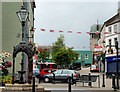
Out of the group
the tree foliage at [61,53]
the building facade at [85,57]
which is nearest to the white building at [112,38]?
the tree foliage at [61,53]

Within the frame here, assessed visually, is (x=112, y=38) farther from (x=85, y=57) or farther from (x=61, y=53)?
(x=85, y=57)

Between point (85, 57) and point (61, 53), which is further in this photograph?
point (85, 57)

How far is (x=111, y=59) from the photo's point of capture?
137ft

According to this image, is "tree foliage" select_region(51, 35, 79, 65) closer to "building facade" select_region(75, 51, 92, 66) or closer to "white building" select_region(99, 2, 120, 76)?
"white building" select_region(99, 2, 120, 76)

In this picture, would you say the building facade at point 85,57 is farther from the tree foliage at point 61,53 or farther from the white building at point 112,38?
the white building at point 112,38

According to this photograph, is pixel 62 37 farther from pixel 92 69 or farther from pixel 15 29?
pixel 15 29

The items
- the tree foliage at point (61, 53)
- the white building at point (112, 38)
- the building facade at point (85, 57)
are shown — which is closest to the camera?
the white building at point (112, 38)

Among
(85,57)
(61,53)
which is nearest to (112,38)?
(61,53)

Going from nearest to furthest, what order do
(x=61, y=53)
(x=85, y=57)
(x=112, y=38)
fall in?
(x=112, y=38), (x=61, y=53), (x=85, y=57)

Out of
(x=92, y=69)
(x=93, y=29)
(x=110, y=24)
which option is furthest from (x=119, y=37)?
(x=93, y=29)

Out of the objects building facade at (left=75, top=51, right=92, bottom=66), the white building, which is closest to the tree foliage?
the white building

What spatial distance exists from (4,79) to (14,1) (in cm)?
927

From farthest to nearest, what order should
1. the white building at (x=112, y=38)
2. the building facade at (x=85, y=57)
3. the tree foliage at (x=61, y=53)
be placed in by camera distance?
the building facade at (x=85, y=57) → the tree foliage at (x=61, y=53) → the white building at (x=112, y=38)

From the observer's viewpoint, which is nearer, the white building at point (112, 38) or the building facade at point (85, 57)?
the white building at point (112, 38)
